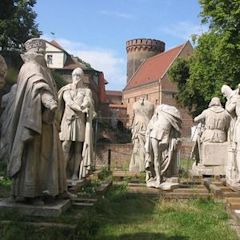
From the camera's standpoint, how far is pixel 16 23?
34.5 meters

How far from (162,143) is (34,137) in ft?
16.3

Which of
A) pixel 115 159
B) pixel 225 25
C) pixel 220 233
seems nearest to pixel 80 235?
pixel 220 233

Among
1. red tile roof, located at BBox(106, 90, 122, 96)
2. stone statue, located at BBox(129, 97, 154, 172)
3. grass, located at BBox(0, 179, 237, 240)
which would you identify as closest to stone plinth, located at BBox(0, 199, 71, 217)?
grass, located at BBox(0, 179, 237, 240)

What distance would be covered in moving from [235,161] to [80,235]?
5832 millimetres

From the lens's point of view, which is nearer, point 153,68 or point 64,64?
point 64,64

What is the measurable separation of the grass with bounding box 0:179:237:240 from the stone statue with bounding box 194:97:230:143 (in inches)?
219

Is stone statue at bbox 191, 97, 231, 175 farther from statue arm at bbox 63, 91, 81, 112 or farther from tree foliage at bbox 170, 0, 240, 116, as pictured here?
tree foliage at bbox 170, 0, 240, 116

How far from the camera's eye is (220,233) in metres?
6.96

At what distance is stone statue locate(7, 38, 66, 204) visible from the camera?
21.6 feet

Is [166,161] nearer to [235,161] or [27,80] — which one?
[235,161]

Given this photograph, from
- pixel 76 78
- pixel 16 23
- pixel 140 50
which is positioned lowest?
pixel 76 78

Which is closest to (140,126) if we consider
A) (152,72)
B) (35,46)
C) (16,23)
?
(35,46)

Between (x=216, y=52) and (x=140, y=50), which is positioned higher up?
(x=140, y=50)

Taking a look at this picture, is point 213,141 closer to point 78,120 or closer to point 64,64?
point 78,120
